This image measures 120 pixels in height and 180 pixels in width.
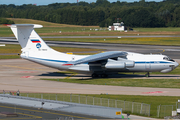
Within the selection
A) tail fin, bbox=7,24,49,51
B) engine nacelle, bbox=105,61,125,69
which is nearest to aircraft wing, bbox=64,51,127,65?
engine nacelle, bbox=105,61,125,69

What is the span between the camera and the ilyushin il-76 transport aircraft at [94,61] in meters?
42.5

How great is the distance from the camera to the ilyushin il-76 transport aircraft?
140 feet

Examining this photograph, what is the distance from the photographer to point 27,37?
43.7m

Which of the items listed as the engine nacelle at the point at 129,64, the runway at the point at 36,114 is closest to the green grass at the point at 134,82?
the engine nacelle at the point at 129,64

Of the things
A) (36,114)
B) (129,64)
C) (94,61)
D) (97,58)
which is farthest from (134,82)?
(36,114)

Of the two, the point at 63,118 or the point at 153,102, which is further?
the point at 153,102

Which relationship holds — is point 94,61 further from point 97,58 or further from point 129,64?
point 129,64

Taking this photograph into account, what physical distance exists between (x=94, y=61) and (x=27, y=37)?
10700 mm

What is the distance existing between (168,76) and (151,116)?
73.3 feet

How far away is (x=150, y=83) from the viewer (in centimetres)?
3891

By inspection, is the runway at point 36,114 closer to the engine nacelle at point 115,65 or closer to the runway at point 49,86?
the runway at point 49,86

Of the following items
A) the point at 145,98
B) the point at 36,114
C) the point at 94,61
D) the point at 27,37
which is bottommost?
the point at 145,98

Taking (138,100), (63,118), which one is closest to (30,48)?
(138,100)

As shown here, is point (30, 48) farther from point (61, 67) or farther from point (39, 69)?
point (39, 69)
